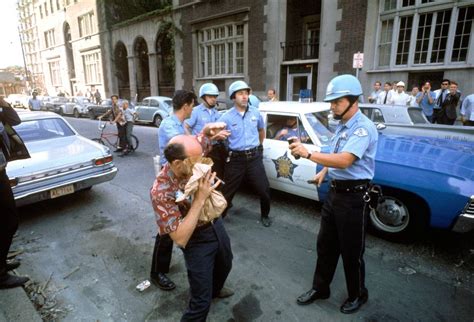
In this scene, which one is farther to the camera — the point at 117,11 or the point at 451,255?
the point at 117,11

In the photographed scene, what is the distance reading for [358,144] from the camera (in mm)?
2021

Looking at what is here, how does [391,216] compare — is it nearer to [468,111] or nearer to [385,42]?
[468,111]

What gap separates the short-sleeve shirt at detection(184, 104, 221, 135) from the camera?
169 inches

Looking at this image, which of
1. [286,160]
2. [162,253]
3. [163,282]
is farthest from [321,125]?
[163,282]

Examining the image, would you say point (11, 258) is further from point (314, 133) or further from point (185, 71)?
point (185, 71)

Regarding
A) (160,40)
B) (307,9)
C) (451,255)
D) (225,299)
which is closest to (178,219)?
(225,299)

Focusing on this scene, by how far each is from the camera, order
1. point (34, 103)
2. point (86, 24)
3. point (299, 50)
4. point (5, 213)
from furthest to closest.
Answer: point (86, 24) → point (34, 103) → point (299, 50) → point (5, 213)

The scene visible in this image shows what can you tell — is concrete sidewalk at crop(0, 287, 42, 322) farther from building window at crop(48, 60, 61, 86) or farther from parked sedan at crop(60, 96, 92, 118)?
building window at crop(48, 60, 61, 86)

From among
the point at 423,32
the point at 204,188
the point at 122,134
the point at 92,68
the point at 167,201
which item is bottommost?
the point at 122,134

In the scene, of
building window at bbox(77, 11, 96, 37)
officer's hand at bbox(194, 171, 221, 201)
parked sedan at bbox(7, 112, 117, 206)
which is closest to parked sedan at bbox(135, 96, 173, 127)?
parked sedan at bbox(7, 112, 117, 206)

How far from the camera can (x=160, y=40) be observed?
22562 millimetres

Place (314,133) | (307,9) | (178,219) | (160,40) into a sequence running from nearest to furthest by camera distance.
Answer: (178,219) → (314,133) → (307,9) → (160,40)

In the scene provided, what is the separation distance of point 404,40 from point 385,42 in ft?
2.27

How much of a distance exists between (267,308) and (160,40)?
76.9 ft
